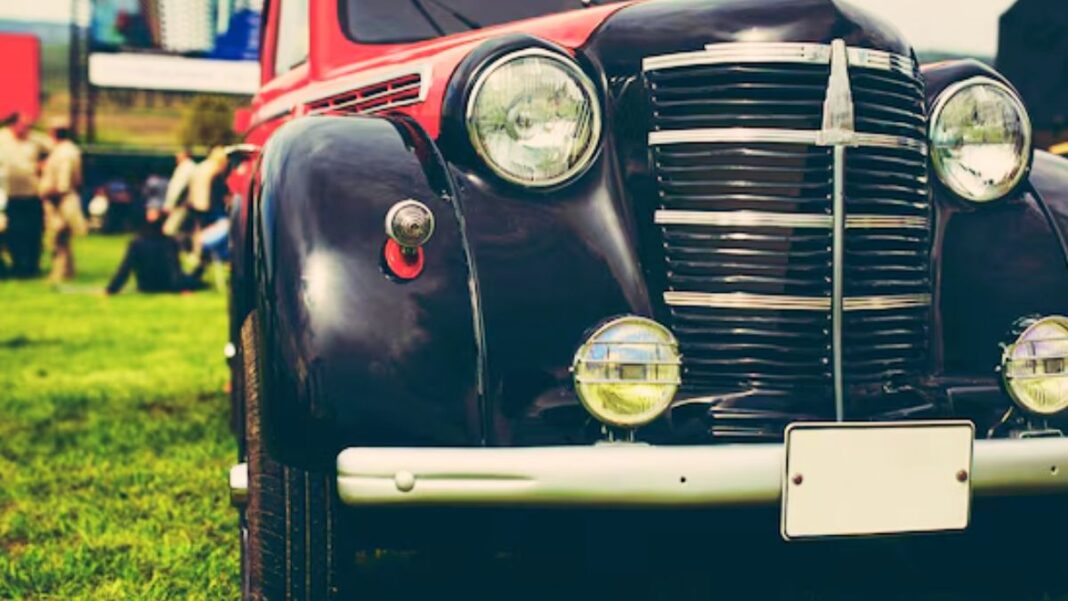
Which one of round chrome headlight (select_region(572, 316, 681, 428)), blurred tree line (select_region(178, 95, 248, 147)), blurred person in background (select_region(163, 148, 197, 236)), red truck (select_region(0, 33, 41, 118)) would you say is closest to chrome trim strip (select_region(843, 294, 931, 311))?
round chrome headlight (select_region(572, 316, 681, 428))

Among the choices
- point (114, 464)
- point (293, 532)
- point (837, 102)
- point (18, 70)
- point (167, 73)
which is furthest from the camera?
point (18, 70)

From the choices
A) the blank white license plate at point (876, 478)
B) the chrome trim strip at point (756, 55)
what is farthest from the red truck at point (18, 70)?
the blank white license plate at point (876, 478)

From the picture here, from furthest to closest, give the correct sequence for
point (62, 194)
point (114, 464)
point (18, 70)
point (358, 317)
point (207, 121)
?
point (207, 121), point (18, 70), point (62, 194), point (114, 464), point (358, 317)

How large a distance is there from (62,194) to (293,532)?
11.2 m

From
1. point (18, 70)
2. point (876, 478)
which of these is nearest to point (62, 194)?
point (876, 478)

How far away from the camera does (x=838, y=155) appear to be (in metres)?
2.41

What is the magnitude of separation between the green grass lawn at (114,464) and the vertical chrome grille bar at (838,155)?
63.8 inches

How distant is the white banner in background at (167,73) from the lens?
53.1ft

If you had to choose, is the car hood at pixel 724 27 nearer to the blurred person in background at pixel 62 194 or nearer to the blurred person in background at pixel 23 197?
the blurred person in background at pixel 62 194

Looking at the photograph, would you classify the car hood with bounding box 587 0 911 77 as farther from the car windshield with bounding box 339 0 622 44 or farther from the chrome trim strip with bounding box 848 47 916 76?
the car windshield with bounding box 339 0 622 44

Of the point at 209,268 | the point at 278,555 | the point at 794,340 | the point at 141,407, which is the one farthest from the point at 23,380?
the point at 209,268

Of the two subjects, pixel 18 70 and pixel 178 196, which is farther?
pixel 18 70

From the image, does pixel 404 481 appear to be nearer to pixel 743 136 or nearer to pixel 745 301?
pixel 745 301

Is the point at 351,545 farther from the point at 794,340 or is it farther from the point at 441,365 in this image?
the point at 794,340
